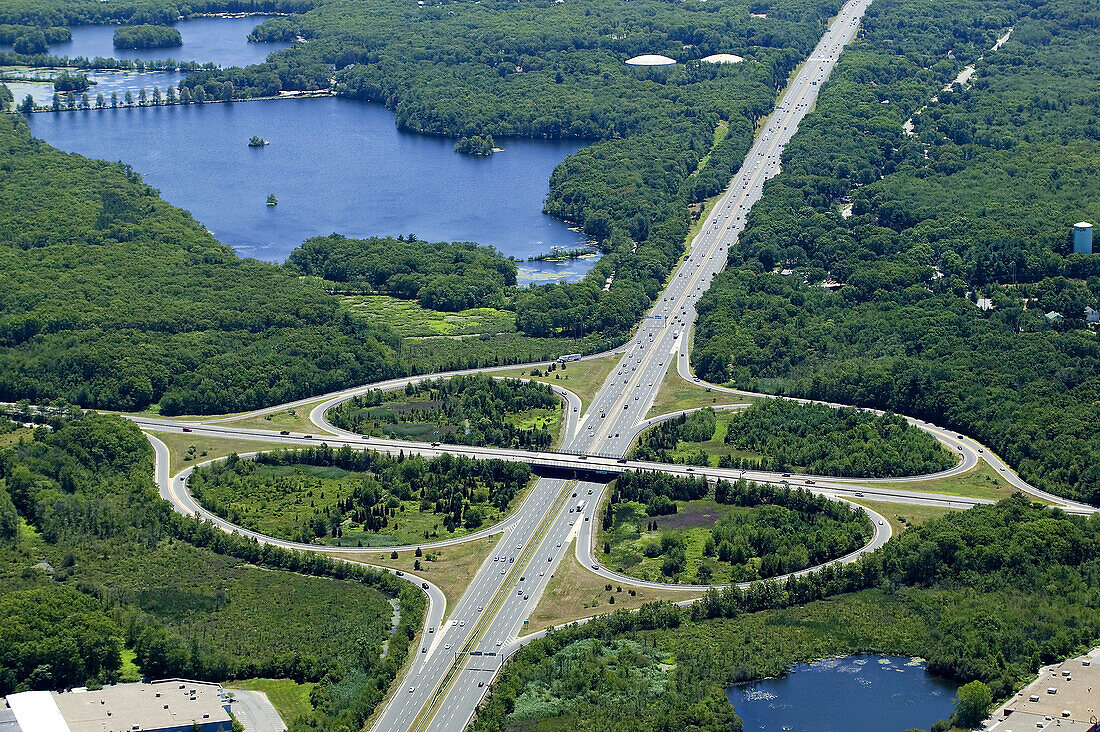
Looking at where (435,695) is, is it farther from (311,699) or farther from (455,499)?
(455,499)

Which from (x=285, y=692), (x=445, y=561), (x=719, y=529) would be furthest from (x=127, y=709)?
(x=719, y=529)

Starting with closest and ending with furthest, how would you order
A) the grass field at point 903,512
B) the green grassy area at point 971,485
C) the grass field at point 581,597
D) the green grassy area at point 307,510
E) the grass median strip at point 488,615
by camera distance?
the grass median strip at point 488,615, the grass field at point 581,597, the grass field at point 903,512, the green grassy area at point 307,510, the green grassy area at point 971,485

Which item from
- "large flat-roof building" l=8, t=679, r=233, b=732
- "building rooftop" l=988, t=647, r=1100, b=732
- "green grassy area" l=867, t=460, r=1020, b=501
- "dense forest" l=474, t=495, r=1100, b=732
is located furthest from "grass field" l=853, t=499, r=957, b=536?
"large flat-roof building" l=8, t=679, r=233, b=732

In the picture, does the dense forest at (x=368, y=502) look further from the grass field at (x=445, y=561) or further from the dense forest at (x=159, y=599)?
the dense forest at (x=159, y=599)

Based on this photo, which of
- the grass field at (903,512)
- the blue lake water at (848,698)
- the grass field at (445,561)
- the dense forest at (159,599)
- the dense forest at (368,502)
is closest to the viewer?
the blue lake water at (848,698)

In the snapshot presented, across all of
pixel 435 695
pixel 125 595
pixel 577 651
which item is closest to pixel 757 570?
pixel 577 651

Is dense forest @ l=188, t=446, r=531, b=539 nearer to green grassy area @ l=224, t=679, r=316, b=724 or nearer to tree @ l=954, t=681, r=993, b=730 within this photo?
green grassy area @ l=224, t=679, r=316, b=724

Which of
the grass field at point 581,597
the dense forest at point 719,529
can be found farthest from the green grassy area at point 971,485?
the grass field at point 581,597
